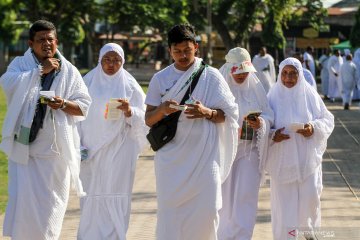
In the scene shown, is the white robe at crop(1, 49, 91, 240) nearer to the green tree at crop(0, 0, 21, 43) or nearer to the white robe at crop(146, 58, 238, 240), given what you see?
the white robe at crop(146, 58, 238, 240)

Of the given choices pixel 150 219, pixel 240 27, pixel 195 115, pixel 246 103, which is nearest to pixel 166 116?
pixel 195 115

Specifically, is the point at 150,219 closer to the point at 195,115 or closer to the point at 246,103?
the point at 246,103

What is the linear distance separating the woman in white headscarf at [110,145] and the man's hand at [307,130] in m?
1.49

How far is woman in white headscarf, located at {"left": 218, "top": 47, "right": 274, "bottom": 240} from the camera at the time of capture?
9.49m

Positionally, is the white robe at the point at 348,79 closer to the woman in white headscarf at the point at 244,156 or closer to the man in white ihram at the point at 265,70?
the man in white ihram at the point at 265,70

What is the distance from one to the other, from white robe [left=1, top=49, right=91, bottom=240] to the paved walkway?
82.7 inches

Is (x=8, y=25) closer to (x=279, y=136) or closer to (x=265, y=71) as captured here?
(x=265, y=71)

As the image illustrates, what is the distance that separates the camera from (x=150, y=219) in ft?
37.1

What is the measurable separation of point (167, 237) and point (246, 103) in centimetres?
221

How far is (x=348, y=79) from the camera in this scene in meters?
31.4

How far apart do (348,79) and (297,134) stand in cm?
2226

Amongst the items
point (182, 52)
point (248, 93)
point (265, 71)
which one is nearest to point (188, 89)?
point (182, 52)

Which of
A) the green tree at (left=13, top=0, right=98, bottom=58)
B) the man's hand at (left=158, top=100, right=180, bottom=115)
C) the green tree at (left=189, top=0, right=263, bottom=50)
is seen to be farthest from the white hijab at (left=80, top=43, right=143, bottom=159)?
the green tree at (left=189, top=0, right=263, bottom=50)

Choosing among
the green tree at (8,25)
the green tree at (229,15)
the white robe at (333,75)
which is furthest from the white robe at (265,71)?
the green tree at (8,25)
